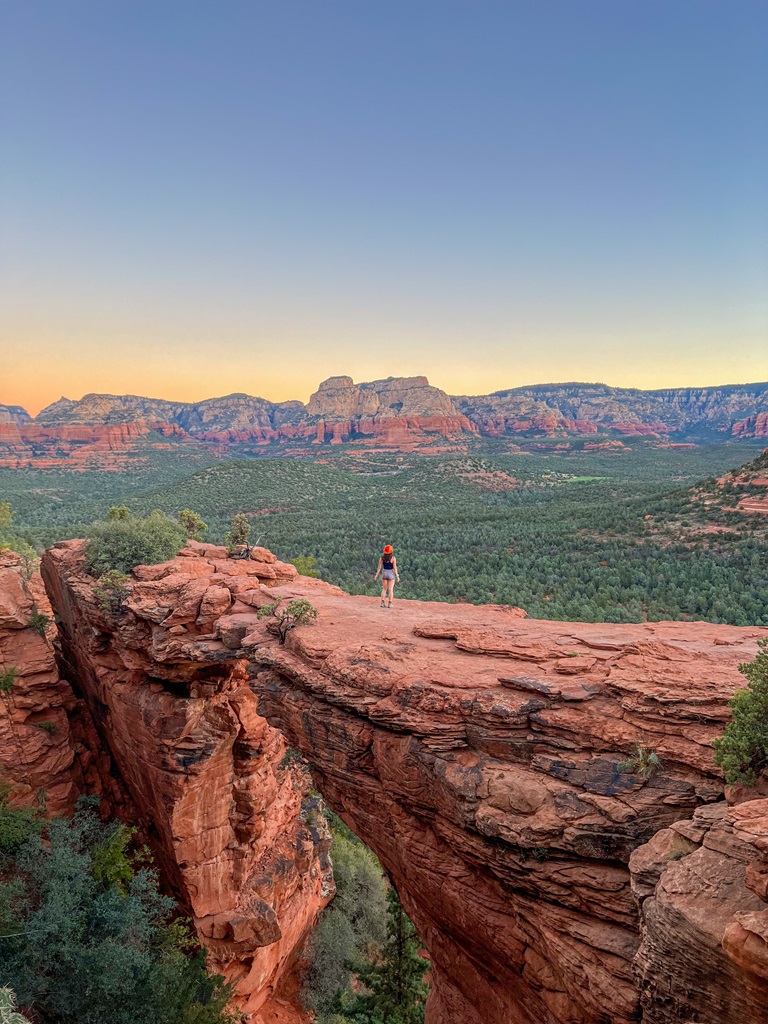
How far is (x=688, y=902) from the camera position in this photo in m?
4.49

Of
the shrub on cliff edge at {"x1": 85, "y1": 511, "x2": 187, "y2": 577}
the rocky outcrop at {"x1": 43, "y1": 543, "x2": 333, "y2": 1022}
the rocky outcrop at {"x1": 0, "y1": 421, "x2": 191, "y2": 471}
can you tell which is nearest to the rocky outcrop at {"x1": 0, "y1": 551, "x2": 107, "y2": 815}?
the rocky outcrop at {"x1": 43, "y1": 543, "x2": 333, "y2": 1022}

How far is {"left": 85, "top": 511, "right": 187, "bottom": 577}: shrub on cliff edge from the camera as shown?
15227 mm

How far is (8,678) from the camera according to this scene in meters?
14.1

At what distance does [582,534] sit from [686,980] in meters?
36.0

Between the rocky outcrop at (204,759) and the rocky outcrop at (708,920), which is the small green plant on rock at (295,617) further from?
the rocky outcrop at (708,920)

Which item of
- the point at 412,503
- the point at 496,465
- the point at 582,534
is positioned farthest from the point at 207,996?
the point at 496,465

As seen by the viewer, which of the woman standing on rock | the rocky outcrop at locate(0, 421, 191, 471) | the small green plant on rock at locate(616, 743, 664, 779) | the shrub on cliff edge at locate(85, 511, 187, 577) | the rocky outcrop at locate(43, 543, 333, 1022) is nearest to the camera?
the small green plant on rock at locate(616, 743, 664, 779)

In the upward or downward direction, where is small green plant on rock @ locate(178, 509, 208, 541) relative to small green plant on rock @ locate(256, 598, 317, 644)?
upward

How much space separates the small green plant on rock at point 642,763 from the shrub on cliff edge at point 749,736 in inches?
33.3

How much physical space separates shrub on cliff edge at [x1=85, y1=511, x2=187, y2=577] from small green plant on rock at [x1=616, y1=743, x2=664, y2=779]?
46.2 ft

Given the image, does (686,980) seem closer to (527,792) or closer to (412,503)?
(527,792)

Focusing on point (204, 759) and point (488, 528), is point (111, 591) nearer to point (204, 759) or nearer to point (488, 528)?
point (204, 759)

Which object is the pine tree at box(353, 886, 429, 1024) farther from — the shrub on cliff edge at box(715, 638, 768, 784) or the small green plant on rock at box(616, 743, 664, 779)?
the shrub on cliff edge at box(715, 638, 768, 784)

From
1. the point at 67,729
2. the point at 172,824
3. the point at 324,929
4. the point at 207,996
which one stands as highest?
the point at 67,729
